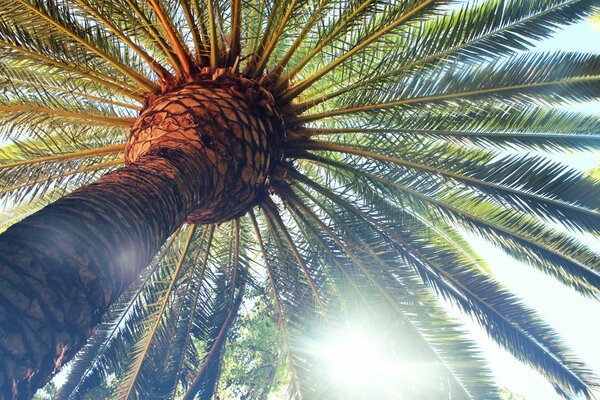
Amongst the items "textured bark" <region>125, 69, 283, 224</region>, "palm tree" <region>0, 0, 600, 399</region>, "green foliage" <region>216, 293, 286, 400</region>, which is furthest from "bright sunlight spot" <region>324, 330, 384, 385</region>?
"green foliage" <region>216, 293, 286, 400</region>

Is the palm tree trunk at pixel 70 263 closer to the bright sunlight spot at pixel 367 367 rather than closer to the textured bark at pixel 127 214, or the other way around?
the textured bark at pixel 127 214

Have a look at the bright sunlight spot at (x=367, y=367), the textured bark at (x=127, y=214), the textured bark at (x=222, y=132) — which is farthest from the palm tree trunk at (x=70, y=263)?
the bright sunlight spot at (x=367, y=367)

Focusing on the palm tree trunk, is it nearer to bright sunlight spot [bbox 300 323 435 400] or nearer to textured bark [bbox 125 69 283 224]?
textured bark [bbox 125 69 283 224]

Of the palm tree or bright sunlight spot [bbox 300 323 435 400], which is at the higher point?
the palm tree

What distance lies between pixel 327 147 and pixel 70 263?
3559mm

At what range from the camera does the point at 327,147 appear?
5.34 meters

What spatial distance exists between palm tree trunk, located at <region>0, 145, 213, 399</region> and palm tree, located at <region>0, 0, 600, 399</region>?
40cm

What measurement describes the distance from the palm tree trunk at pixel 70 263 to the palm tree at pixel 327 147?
396mm

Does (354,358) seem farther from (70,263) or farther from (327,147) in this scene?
(70,263)

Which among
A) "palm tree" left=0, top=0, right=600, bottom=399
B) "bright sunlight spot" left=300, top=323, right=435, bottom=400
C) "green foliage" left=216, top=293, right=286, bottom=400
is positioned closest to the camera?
"palm tree" left=0, top=0, right=600, bottom=399

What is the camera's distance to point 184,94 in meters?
4.31

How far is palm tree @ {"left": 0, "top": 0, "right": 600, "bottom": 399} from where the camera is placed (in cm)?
438

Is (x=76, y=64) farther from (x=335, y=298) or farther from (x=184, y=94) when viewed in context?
(x=335, y=298)

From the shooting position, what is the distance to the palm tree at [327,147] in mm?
4375
